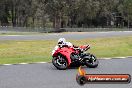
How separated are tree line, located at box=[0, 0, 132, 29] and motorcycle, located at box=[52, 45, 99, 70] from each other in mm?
49624

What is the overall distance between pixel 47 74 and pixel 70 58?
4.91ft

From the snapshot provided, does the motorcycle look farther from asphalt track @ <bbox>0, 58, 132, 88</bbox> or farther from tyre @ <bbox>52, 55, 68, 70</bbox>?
asphalt track @ <bbox>0, 58, 132, 88</bbox>

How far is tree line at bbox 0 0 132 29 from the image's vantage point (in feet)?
214

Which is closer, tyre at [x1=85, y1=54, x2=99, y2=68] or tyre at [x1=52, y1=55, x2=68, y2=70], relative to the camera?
tyre at [x1=52, y1=55, x2=68, y2=70]

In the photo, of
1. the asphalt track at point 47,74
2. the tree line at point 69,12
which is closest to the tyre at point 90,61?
the asphalt track at point 47,74

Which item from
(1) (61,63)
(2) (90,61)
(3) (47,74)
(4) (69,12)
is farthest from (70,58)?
(4) (69,12)

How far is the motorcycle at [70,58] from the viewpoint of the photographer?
44.6 feet

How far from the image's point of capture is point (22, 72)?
42.0 feet

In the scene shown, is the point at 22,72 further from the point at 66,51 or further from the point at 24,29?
the point at 24,29

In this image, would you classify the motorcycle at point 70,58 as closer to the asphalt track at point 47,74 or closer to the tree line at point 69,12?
the asphalt track at point 47,74

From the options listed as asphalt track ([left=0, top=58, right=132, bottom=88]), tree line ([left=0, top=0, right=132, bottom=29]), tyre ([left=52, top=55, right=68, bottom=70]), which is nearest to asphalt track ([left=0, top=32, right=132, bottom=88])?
asphalt track ([left=0, top=58, right=132, bottom=88])

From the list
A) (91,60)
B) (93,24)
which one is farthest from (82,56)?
(93,24)

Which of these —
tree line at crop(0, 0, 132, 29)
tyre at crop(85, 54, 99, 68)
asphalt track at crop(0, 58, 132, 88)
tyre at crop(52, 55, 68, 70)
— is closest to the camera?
asphalt track at crop(0, 58, 132, 88)

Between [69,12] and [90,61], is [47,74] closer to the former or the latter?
[90,61]
